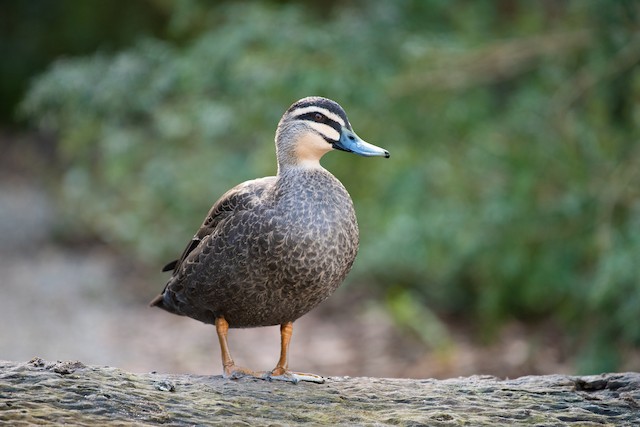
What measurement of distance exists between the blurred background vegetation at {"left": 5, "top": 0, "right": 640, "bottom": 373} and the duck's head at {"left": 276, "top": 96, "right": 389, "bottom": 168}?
2.40 metres

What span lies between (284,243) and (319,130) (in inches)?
20.5

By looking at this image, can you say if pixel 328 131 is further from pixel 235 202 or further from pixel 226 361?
pixel 226 361

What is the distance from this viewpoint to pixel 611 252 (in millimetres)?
5922

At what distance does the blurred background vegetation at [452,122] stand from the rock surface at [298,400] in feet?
6.47

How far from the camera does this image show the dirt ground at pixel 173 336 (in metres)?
8.07

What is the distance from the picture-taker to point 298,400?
3650 millimetres

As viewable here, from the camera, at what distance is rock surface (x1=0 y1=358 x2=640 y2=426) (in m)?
3.27

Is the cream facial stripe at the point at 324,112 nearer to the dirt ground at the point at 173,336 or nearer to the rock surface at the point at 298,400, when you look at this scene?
the rock surface at the point at 298,400

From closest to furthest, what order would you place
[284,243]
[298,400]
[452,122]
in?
1. [298,400]
2. [284,243]
3. [452,122]

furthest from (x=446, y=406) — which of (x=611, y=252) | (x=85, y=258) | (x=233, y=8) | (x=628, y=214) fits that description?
(x=85, y=258)

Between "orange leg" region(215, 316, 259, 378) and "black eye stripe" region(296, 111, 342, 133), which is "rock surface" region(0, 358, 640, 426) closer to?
"orange leg" region(215, 316, 259, 378)

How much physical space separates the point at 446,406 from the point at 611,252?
262cm

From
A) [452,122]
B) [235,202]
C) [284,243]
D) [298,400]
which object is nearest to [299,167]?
[235,202]

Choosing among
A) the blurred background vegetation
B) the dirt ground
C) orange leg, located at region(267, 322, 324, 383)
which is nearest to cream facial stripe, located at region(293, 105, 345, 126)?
orange leg, located at region(267, 322, 324, 383)
